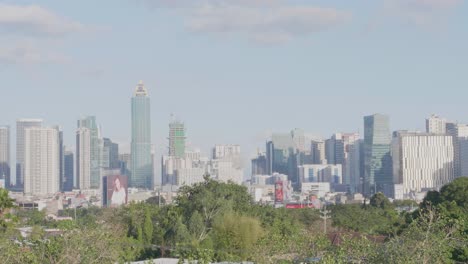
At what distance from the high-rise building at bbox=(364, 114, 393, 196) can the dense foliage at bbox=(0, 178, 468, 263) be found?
125 m

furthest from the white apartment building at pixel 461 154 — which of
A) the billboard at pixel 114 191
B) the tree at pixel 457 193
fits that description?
the tree at pixel 457 193

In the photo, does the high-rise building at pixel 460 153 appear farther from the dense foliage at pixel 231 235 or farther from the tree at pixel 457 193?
the tree at pixel 457 193

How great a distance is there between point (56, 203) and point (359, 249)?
396 feet

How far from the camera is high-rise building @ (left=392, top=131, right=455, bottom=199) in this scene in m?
183

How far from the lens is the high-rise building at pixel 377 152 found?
615ft

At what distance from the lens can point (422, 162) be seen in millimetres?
184625

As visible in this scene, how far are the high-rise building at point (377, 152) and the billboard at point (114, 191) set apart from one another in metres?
53.7

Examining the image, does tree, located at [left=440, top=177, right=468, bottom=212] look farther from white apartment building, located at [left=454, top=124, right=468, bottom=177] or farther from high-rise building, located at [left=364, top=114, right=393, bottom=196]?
white apartment building, located at [left=454, top=124, right=468, bottom=177]

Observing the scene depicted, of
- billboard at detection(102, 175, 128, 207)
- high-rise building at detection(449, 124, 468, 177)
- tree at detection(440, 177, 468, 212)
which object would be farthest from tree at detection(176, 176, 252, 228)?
high-rise building at detection(449, 124, 468, 177)

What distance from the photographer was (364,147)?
197125 mm

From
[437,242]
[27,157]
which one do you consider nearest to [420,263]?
[437,242]

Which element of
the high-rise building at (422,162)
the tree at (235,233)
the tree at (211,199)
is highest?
the high-rise building at (422,162)

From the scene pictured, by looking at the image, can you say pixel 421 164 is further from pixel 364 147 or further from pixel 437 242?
pixel 437 242

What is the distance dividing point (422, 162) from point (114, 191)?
66.9m
